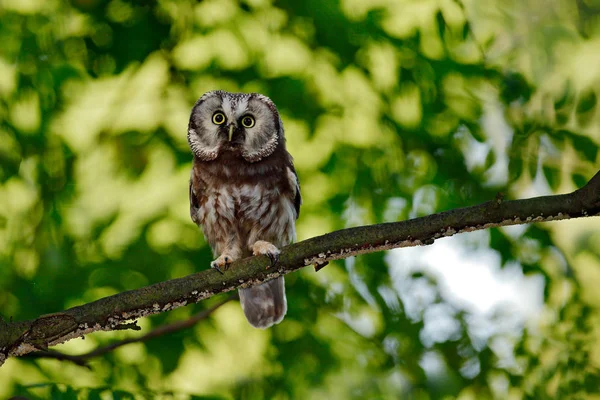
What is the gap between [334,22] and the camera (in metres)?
4.70

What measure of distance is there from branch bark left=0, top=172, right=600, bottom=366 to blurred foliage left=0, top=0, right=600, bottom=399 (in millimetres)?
1287

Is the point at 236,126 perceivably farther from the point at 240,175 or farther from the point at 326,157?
the point at 326,157

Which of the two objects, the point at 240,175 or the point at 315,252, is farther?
the point at 240,175

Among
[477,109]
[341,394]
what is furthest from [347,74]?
[341,394]

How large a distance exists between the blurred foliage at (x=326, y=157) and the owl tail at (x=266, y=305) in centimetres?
22

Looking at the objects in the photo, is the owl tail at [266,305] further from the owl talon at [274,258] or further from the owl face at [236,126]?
the owl talon at [274,258]

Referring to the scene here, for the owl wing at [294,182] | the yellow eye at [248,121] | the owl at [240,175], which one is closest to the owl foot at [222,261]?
the owl at [240,175]

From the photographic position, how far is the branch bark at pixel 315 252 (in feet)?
9.53

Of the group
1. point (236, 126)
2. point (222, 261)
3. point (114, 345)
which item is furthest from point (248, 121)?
point (114, 345)

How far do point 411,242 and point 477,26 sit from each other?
2.29 m

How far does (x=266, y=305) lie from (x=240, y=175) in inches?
36.8

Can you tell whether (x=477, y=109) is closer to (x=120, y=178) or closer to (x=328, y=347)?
(x=328, y=347)

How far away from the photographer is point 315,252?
10.0ft

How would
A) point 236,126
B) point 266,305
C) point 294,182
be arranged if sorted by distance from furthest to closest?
point 266,305 < point 294,182 < point 236,126
